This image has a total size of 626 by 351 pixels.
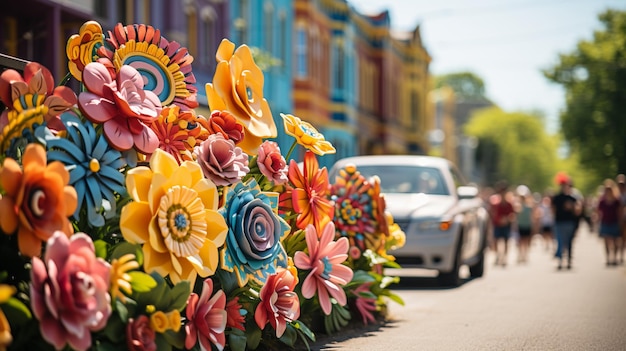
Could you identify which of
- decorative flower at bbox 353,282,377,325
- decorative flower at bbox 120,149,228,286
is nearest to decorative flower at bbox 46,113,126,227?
decorative flower at bbox 120,149,228,286

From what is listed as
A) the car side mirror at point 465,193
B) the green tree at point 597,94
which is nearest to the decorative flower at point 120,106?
the car side mirror at point 465,193

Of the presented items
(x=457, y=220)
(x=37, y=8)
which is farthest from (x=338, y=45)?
(x=457, y=220)

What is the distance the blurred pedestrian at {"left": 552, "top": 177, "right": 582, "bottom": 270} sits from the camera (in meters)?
23.2

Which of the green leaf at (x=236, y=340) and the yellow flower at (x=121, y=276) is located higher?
the yellow flower at (x=121, y=276)

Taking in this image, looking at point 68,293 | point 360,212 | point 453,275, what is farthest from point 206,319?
point 453,275

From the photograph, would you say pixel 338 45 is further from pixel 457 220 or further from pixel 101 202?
pixel 101 202

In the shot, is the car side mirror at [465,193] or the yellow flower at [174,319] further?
the car side mirror at [465,193]

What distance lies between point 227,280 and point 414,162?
10005 mm

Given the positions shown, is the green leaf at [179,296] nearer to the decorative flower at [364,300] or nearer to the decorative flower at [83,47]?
the decorative flower at [83,47]

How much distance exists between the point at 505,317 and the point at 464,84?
435 ft

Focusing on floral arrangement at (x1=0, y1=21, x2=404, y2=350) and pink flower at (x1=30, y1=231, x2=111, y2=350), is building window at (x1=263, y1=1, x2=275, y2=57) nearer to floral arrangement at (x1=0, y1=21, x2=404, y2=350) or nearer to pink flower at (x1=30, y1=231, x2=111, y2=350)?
floral arrangement at (x1=0, y1=21, x2=404, y2=350)

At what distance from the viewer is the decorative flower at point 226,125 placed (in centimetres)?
752

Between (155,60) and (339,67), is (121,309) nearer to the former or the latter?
(155,60)

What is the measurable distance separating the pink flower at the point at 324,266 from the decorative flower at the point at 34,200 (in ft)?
9.23
